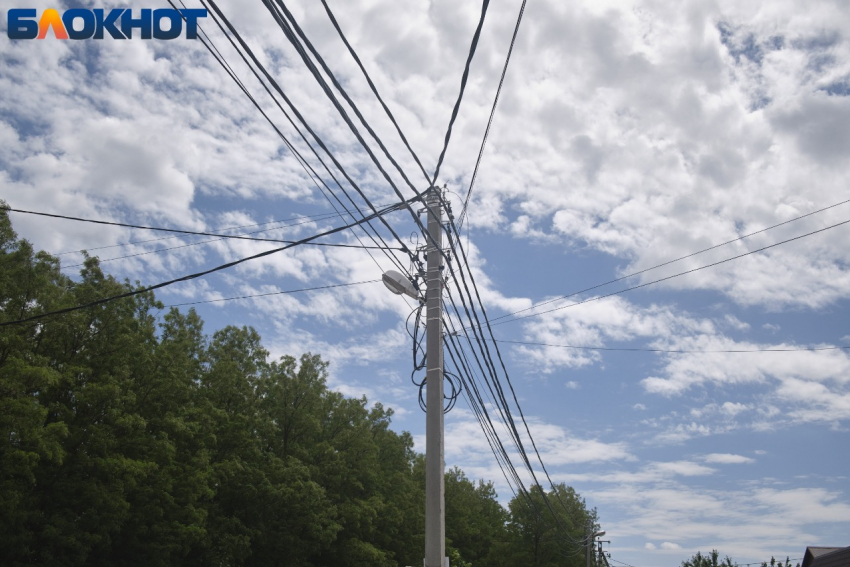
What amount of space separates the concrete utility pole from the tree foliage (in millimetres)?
14478

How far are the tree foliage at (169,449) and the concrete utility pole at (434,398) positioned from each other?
1448 cm

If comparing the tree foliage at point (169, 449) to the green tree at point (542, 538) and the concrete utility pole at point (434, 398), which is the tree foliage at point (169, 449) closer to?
the green tree at point (542, 538)

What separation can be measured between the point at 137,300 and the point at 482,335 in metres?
19.3

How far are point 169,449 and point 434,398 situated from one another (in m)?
17.3

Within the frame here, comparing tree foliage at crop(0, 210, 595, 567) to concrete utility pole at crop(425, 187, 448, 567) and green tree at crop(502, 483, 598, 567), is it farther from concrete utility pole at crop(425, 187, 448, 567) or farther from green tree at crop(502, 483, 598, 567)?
concrete utility pole at crop(425, 187, 448, 567)

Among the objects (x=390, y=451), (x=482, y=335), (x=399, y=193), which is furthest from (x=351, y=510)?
(x=399, y=193)

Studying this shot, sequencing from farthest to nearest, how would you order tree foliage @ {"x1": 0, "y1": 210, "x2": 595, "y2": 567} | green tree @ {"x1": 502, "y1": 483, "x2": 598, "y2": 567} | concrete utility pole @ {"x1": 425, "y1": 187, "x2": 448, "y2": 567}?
green tree @ {"x1": 502, "y1": 483, "x2": 598, "y2": 567} < tree foliage @ {"x1": 0, "y1": 210, "x2": 595, "y2": 567} < concrete utility pole @ {"x1": 425, "y1": 187, "x2": 448, "y2": 567}

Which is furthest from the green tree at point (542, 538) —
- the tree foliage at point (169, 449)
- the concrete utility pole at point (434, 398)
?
the concrete utility pole at point (434, 398)

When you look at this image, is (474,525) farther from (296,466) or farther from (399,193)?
(399,193)

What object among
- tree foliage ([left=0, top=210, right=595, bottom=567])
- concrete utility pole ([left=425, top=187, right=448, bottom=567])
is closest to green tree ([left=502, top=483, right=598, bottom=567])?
tree foliage ([left=0, top=210, right=595, bottom=567])

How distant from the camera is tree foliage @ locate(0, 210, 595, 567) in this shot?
21609mm

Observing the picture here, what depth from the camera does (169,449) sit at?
2456 cm

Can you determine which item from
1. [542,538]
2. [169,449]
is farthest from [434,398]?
[542,538]

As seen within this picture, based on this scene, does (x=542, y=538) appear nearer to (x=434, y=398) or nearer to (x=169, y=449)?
(x=169, y=449)
